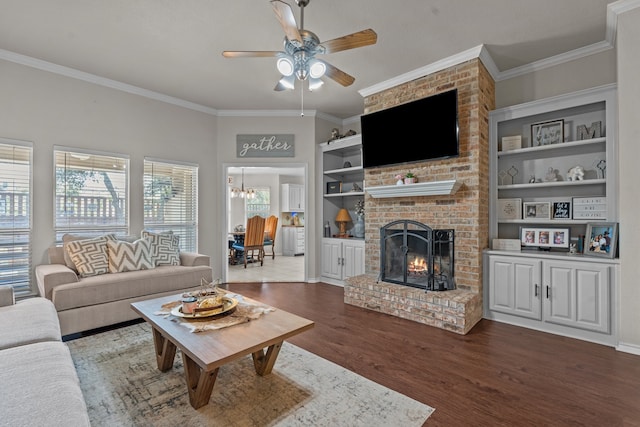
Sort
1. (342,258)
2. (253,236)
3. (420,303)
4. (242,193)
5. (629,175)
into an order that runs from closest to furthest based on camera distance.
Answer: (629,175), (420,303), (342,258), (253,236), (242,193)

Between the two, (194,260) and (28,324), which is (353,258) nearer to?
(194,260)

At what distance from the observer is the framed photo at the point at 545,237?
10.7 ft

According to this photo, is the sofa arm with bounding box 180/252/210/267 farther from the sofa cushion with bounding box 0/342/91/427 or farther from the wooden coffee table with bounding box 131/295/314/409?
the sofa cushion with bounding box 0/342/91/427

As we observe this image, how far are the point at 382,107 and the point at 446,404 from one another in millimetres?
3495

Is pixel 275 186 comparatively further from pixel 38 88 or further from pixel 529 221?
pixel 529 221

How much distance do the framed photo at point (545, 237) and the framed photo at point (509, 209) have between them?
18 cm

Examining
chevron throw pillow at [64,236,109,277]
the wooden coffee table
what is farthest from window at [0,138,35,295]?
the wooden coffee table

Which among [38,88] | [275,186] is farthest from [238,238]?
[38,88]

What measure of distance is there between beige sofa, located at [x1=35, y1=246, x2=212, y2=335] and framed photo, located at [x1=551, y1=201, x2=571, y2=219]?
163 inches

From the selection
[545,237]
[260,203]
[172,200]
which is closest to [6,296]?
[172,200]

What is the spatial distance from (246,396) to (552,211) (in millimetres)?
3548

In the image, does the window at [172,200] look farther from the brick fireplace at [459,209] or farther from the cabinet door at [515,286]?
the cabinet door at [515,286]

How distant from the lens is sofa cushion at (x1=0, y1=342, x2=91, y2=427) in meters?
1.14

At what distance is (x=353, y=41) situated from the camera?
2.19 meters
